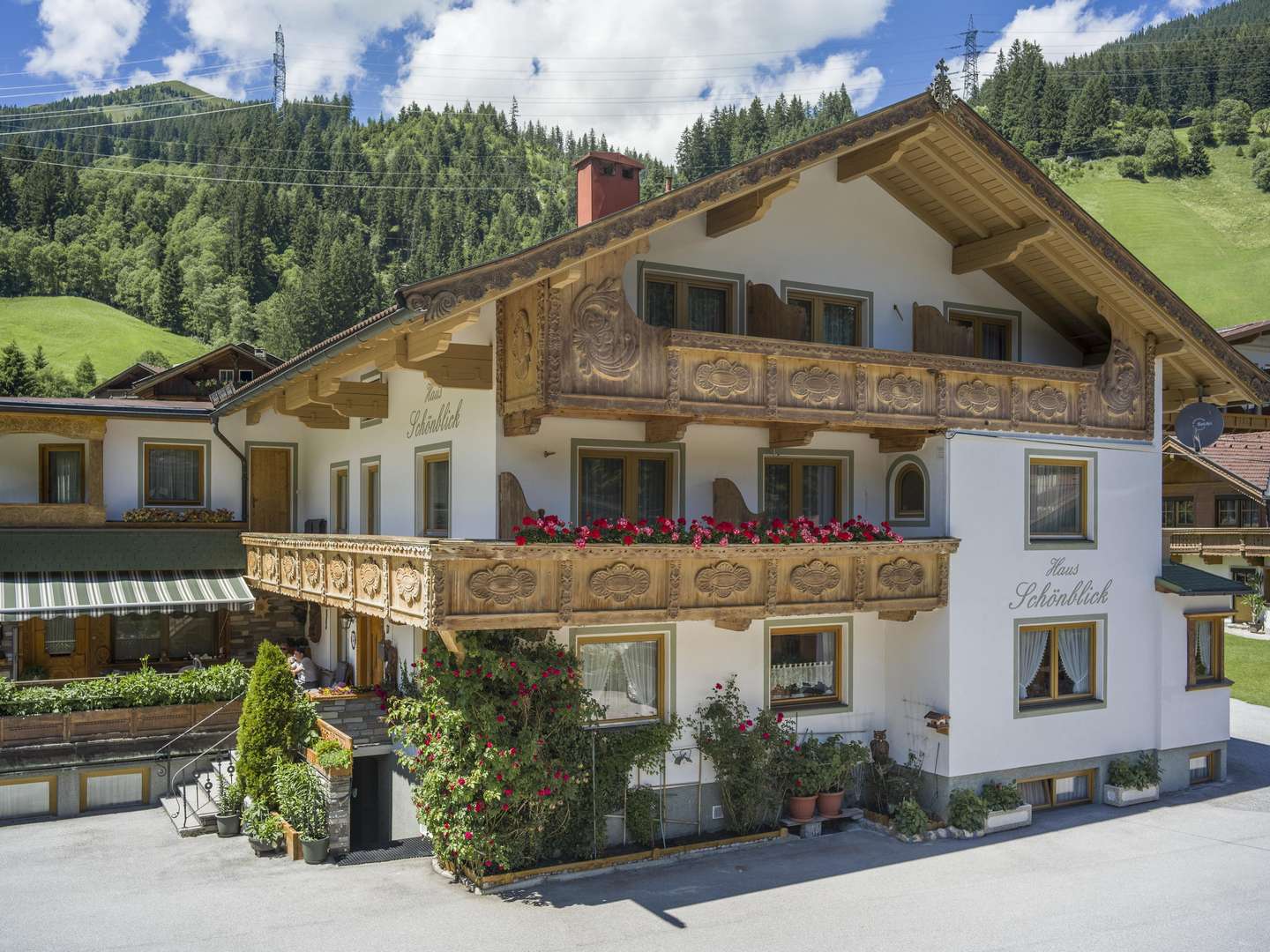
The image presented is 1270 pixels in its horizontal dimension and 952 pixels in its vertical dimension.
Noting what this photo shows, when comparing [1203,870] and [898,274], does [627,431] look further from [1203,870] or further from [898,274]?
[1203,870]

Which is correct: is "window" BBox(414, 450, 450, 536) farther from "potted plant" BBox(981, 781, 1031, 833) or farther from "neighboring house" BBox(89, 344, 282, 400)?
"neighboring house" BBox(89, 344, 282, 400)

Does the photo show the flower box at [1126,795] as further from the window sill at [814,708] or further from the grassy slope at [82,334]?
the grassy slope at [82,334]

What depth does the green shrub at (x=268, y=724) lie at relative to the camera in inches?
704

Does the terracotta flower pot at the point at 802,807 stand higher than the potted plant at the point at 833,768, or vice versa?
the potted plant at the point at 833,768

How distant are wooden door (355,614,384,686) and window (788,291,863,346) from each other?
390 inches

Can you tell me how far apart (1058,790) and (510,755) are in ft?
35.1

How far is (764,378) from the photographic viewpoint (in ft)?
51.7

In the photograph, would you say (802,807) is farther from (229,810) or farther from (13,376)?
(13,376)

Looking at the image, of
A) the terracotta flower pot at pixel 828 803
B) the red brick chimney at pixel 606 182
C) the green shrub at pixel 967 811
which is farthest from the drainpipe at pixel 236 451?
the green shrub at pixel 967 811

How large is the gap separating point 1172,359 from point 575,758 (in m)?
14.3

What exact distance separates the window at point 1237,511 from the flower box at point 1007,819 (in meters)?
30.4

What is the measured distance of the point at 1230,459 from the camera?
42.6 metres

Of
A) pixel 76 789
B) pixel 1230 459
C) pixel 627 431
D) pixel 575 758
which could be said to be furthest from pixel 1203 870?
pixel 1230 459

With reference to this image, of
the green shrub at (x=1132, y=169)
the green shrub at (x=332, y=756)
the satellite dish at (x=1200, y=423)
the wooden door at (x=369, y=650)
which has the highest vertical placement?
the green shrub at (x=1132, y=169)
